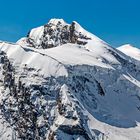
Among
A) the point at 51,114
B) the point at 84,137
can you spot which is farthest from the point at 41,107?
the point at 84,137

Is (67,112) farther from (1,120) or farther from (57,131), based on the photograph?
(1,120)

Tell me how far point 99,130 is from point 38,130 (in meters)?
18.7

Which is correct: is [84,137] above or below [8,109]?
below

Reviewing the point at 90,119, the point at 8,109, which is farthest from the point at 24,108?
the point at 90,119

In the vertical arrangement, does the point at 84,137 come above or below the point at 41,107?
below

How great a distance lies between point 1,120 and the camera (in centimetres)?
19525

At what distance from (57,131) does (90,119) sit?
Result: 15.6 metres

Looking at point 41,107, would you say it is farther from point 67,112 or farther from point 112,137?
point 112,137

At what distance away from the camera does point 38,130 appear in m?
193

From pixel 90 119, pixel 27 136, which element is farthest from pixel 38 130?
pixel 90 119

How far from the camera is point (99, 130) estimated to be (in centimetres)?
19638

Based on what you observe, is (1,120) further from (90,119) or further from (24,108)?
(90,119)

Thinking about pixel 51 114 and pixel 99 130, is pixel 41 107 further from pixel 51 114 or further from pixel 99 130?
pixel 99 130

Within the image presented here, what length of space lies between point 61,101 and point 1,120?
19079 millimetres
